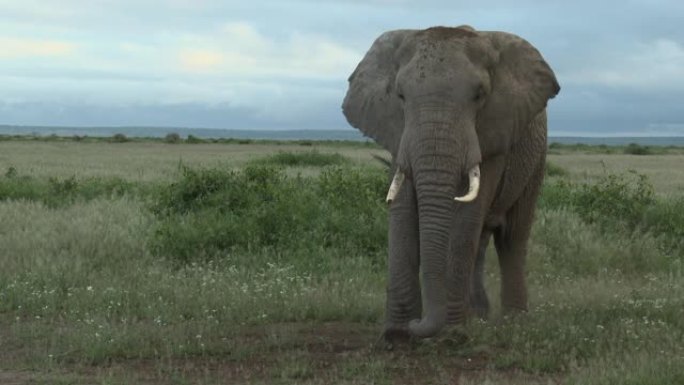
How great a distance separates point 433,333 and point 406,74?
5.97 feet

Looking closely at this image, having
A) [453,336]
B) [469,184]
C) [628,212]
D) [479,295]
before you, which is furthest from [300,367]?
[628,212]

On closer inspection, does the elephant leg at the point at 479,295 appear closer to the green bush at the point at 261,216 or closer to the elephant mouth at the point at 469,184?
the green bush at the point at 261,216

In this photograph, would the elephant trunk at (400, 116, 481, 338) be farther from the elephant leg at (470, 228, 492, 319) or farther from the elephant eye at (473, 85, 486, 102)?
the elephant leg at (470, 228, 492, 319)

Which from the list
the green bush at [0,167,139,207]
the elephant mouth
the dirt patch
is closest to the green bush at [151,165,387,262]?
the green bush at [0,167,139,207]

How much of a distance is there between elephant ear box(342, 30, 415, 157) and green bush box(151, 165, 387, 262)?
430 centimetres

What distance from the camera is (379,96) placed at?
7.66m

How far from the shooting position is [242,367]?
734cm

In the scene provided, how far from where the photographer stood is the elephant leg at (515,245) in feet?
31.6

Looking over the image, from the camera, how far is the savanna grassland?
7281 mm

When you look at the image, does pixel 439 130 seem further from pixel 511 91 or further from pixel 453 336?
pixel 453 336

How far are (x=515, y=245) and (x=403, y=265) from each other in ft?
8.04

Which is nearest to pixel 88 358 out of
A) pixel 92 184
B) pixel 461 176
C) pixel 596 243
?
pixel 461 176

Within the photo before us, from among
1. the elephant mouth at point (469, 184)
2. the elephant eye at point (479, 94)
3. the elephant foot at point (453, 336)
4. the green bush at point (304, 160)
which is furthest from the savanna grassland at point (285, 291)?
the green bush at point (304, 160)

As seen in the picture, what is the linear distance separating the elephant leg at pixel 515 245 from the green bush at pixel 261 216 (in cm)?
288
